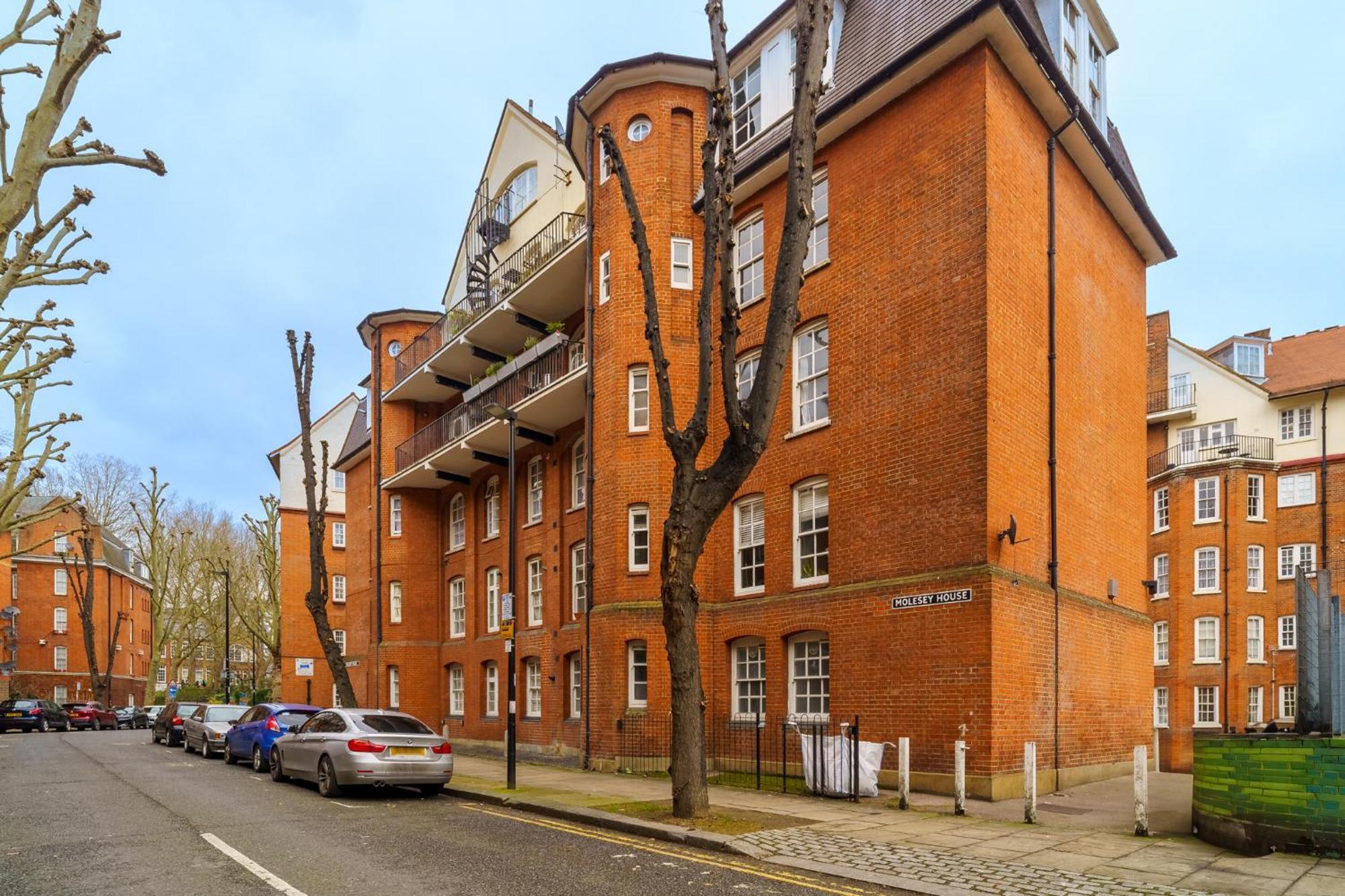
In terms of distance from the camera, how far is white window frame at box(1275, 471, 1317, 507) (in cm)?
3903

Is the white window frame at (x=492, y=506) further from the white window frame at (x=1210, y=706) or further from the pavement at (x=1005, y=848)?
the white window frame at (x=1210, y=706)

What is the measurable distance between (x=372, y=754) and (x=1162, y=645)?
1450 inches

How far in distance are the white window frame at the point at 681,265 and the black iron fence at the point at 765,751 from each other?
867cm

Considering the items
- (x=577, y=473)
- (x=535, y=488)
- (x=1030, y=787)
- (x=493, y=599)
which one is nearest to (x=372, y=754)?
(x=1030, y=787)

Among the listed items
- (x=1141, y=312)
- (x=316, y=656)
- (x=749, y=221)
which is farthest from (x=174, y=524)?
(x=1141, y=312)

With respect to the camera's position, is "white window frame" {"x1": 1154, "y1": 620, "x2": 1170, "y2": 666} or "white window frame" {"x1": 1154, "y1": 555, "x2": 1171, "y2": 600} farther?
"white window frame" {"x1": 1154, "y1": 555, "x2": 1171, "y2": 600}

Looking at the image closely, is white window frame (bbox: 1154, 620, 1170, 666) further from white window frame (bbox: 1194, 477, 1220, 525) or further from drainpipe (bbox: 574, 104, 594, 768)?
drainpipe (bbox: 574, 104, 594, 768)

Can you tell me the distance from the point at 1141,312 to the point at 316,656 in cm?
3803

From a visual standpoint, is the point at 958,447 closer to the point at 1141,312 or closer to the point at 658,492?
the point at 658,492

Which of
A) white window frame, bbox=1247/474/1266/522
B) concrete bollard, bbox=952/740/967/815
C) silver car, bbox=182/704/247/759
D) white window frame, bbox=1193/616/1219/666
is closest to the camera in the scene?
concrete bollard, bbox=952/740/967/815

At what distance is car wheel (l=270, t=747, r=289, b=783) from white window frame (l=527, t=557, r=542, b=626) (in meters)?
8.73

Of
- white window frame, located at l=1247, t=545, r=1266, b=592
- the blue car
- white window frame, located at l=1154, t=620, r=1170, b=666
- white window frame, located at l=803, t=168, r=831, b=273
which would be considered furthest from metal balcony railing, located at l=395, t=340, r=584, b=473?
white window frame, located at l=1247, t=545, r=1266, b=592

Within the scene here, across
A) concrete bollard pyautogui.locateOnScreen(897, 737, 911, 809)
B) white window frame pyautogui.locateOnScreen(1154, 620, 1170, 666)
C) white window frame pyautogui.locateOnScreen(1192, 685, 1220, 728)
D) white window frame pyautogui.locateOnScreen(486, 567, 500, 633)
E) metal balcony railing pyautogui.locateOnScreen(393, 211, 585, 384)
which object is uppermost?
metal balcony railing pyautogui.locateOnScreen(393, 211, 585, 384)

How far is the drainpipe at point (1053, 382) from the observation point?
1570cm
